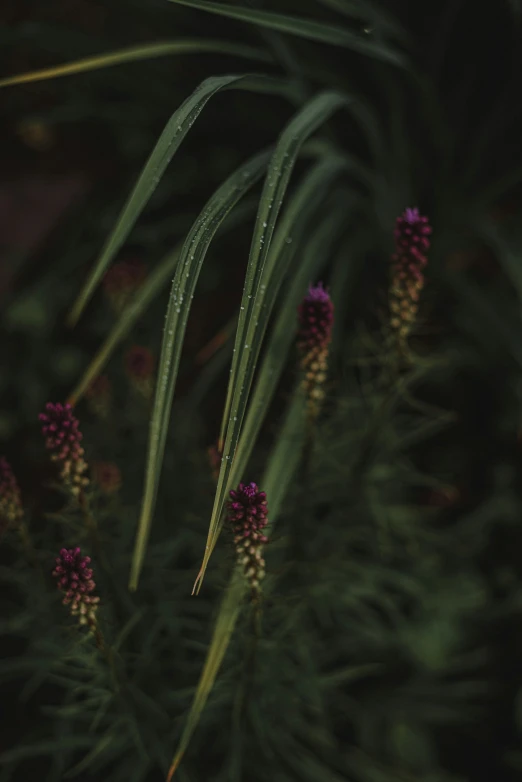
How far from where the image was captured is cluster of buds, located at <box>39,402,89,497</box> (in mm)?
994

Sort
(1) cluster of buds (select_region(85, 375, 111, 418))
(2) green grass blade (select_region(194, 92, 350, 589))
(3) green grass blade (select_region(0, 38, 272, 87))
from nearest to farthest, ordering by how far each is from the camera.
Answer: (2) green grass blade (select_region(194, 92, 350, 589)), (3) green grass blade (select_region(0, 38, 272, 87)), (1) cluster of buds (select_region(85, 375, 111, 418))

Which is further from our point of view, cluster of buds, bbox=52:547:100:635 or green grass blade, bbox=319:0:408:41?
green grass blade, bbox=319:0:408:41

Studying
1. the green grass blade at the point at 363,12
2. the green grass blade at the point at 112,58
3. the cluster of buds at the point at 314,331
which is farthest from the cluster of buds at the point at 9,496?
A: the green grass blade at the point at 363,12

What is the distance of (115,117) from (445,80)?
91cm

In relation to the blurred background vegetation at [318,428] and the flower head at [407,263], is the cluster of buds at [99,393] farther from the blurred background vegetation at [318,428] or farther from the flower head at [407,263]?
the flower head at [407,263]

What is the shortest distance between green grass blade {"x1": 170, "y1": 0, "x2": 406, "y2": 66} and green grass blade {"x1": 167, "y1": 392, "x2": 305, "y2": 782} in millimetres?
614

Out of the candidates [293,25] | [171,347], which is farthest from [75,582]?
[293,25]

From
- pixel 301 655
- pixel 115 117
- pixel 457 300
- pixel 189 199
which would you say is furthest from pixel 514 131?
pixel 301 655

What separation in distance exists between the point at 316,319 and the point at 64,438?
367mm

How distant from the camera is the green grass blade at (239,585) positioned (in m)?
0.99

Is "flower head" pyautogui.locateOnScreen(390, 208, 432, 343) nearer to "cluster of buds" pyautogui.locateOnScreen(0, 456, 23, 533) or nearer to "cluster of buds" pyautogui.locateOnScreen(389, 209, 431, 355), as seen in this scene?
"cluster of buds" pyautogui.locateOnScreen(389, 209, 431, 355)

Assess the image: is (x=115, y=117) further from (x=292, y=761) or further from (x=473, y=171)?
(x=292, y=761)

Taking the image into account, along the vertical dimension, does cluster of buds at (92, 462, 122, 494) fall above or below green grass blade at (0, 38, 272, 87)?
below

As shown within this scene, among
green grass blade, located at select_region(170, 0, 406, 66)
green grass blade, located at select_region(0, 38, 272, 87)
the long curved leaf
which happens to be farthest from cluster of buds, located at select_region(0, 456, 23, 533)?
green grass blade, located at select_region(170, 0, 406, 66)
